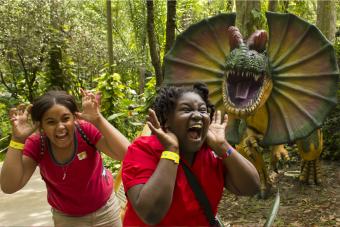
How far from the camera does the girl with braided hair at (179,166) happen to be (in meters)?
1.31

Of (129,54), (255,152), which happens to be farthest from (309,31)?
(129,54)

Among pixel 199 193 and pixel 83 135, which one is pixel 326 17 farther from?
pixel 199 193

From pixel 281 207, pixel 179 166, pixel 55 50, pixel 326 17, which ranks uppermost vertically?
pixel 326 17

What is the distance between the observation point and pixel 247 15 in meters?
4.43

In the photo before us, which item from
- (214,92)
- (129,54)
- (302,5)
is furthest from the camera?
(129,54)

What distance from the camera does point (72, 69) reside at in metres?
9.66

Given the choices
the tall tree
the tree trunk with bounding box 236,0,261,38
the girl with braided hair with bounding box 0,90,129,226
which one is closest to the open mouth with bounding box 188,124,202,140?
the girl with braided hair with bounding box 0,90,129,226

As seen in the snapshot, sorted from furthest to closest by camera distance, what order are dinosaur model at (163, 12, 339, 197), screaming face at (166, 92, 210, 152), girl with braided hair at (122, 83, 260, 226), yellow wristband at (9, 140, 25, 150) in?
dinosaur model at (163, 12, 339, 197) < yellow wristband at (9, 140, 25, 150) < screaming face at (166, 92, 210, 152) < girl with braided hair at (122, 83, 260, 226)

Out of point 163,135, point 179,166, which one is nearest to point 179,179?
point 179,166

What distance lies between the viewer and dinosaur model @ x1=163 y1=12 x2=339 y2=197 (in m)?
3.42

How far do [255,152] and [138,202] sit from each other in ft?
→ 9.34

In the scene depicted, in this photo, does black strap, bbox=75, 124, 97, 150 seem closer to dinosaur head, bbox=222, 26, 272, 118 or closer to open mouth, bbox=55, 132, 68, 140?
open mouth, bbox=55, 132, 68, 140

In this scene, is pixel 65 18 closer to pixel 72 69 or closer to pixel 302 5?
pixel 72 69

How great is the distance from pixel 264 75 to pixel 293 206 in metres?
1.39
